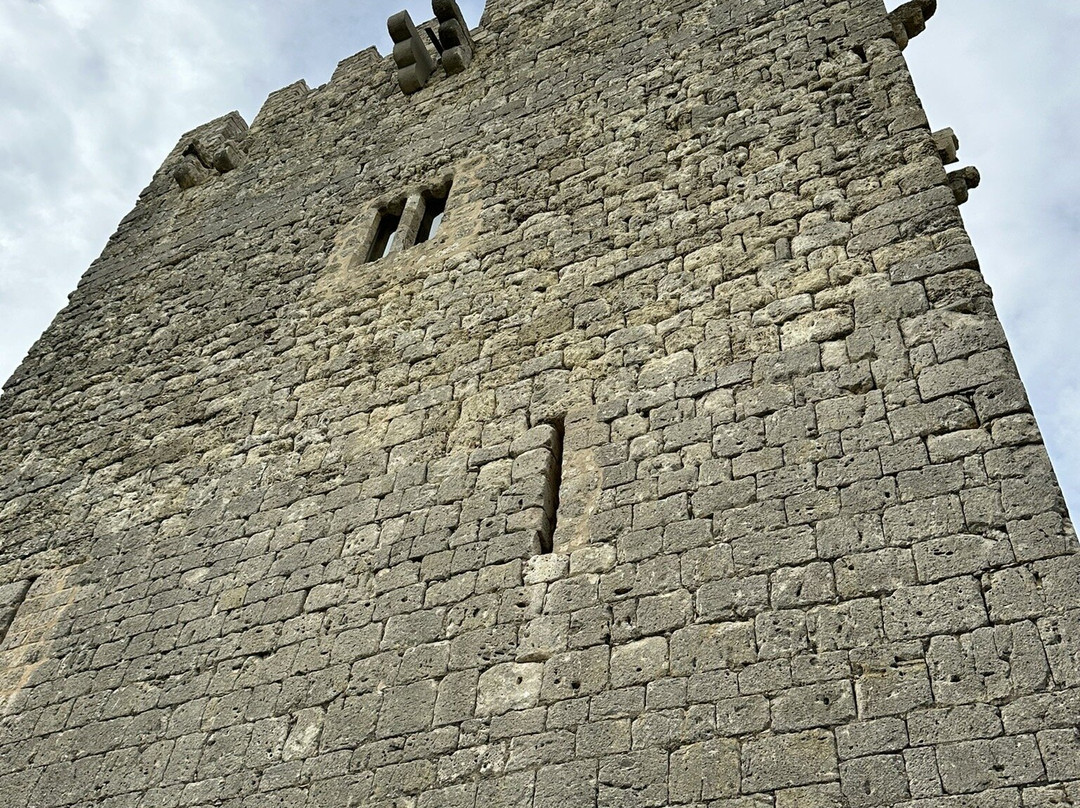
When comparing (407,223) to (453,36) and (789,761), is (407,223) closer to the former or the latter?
(453,36)

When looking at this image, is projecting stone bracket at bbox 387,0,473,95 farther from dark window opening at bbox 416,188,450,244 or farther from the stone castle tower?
dark window opening at bbox 416,188,450,244

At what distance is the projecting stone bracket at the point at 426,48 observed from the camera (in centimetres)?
776

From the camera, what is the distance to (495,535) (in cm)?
427

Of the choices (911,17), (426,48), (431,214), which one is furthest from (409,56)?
(911,17)

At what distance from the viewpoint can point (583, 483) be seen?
4262 mm

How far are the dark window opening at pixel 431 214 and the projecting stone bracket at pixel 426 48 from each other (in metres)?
1.52

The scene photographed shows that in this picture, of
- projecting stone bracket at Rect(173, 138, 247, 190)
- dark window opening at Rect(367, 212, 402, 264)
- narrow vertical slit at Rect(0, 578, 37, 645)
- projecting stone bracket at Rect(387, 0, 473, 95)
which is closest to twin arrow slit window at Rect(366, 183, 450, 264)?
dark window opening at Rect(367, 212, 402, 264)

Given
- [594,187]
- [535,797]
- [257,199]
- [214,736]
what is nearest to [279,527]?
[214,736]

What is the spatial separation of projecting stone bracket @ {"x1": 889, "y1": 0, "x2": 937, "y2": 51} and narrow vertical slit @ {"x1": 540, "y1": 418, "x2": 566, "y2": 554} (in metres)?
3.06

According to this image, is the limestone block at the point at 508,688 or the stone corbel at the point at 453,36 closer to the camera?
the limestone block at the point at 508,688

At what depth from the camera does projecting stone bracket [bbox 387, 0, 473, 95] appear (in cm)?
776

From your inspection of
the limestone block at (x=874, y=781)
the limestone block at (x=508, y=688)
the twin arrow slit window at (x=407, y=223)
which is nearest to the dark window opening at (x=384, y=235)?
the twin arrow slit window at (x=407, y=223)

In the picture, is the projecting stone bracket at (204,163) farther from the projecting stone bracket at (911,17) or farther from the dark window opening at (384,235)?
the projecting stone bracket at (911,17)

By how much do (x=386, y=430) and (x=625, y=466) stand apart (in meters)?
1.45
